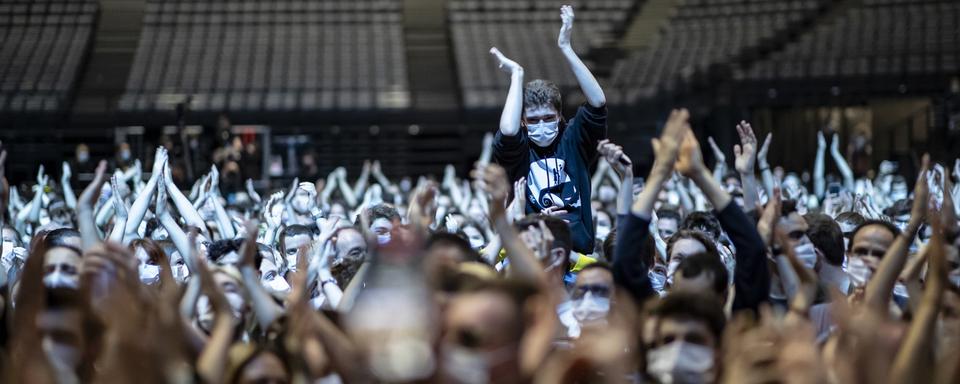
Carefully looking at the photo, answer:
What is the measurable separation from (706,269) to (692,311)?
0.76 m

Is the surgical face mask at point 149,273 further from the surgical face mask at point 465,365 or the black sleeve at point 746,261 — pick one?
the surgical face mask at point 465,365

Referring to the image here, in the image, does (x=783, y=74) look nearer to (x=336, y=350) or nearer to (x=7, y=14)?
(x=7, y=14)

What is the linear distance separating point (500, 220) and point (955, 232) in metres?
1.87

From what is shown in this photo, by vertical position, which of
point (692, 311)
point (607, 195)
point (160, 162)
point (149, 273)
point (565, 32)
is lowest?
point (692, 311)

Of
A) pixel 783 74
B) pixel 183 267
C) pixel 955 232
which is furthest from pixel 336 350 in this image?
pixel 783 74

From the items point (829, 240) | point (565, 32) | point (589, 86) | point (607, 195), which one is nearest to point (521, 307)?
point (829, 240)

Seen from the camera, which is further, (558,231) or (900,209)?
(900,209)

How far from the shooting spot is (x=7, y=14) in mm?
26922

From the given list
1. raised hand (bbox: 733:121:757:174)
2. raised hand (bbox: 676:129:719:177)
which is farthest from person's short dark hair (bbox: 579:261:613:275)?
raised hand (bbox: 733:121:757:174)

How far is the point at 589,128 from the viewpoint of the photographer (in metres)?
6.23

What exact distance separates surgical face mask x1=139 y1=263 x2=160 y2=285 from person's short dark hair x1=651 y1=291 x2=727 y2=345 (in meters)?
3.04

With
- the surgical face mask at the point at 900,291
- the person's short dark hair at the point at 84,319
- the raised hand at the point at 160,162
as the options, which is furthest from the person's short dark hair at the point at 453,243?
the raised hand at the point at 160,162

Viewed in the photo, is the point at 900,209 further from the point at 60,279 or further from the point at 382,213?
the point at 60,279

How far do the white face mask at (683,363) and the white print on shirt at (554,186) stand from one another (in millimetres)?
2467
